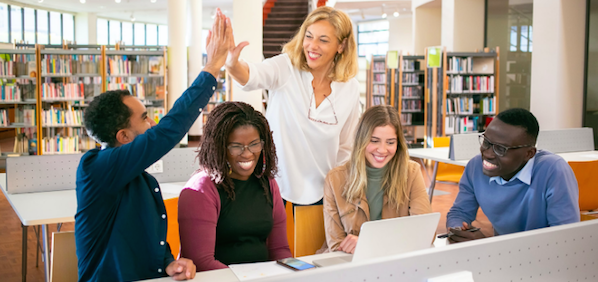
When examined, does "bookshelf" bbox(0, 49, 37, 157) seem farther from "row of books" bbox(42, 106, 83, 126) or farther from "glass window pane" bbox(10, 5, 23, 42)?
"glass window pane" bbox(10, 5, 23, 42)

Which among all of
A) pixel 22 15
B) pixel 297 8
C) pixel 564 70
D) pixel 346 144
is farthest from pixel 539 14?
pixel 22 15

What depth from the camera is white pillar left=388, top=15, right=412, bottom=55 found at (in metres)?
17.8

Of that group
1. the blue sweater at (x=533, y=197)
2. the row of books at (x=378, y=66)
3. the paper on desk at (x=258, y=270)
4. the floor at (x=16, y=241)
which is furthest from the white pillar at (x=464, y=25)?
the paper on desk at (x=258, y=270)

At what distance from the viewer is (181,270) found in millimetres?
1411

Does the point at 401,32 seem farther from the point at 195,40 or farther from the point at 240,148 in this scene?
the point at 240,148

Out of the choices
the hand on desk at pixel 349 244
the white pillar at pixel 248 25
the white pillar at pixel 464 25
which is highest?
the white pillar at pixel 464 25

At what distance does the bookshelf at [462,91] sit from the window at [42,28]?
40.7 feet

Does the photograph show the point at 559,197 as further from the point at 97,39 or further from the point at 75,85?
the point at 97,39

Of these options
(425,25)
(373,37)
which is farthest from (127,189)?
(373,37)

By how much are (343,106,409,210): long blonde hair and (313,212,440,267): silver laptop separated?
1.93 ft

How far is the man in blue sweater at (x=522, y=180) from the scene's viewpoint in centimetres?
176

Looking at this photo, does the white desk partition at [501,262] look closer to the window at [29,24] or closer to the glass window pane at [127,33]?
the window at [29,24]

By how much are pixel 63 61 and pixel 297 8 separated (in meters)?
5.54

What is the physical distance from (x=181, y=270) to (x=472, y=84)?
8.91 m
